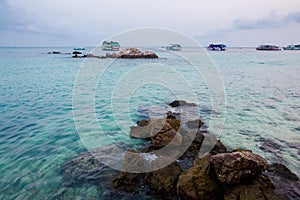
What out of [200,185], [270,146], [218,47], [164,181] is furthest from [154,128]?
[218,47]

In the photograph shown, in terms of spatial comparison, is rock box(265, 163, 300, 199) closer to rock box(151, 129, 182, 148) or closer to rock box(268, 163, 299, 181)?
rock box(268, 163, 299, 181)

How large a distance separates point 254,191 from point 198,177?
1.48 meters

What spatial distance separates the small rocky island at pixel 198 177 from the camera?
19.2ft

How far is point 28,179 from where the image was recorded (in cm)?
784

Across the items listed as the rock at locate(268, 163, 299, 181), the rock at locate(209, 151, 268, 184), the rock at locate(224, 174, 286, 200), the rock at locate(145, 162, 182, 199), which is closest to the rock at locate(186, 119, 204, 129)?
the rock at locate(268, 163, 299, 181)

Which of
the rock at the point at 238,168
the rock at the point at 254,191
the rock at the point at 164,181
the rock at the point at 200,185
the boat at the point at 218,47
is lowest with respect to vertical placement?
the boat at the point at 218,47

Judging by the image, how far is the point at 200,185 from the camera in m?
6.14

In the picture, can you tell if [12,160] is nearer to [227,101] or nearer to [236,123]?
[236,123]

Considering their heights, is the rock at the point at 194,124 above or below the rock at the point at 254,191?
below

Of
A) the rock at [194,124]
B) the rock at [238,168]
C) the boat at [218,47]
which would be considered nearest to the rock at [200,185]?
the rock at [238,168]

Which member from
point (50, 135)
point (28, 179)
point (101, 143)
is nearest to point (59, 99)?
point (50, 135)

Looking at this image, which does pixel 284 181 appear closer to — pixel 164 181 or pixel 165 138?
pixel 164 181

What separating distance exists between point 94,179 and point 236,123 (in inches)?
380

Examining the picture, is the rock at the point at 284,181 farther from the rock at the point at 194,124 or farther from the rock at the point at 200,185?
the rock at the point at 194,124
